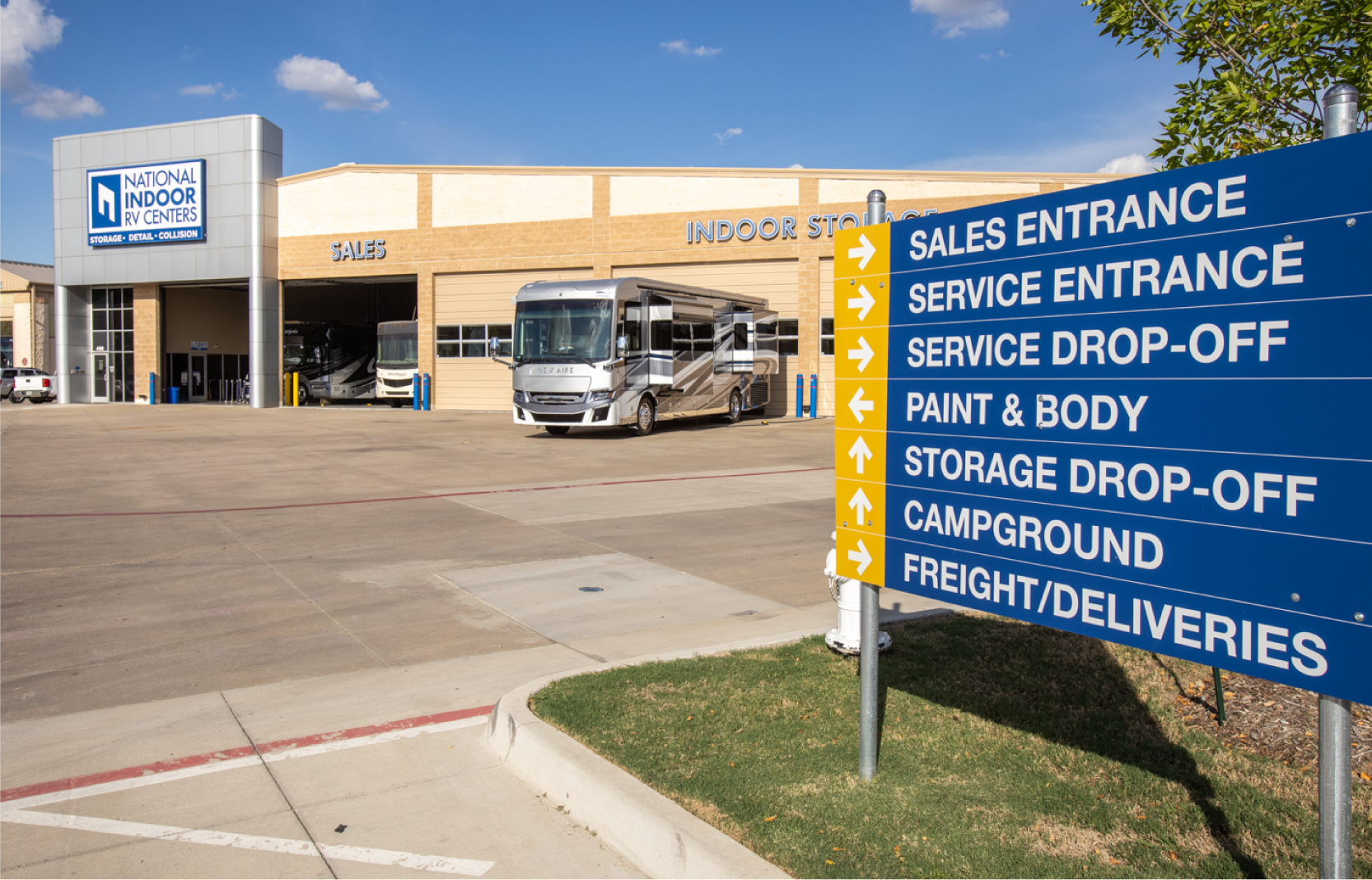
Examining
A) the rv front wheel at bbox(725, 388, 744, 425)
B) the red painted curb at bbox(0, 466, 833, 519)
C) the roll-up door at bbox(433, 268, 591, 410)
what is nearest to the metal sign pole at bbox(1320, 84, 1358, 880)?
the red painted curb at bbox(0, 466, 833, 519)

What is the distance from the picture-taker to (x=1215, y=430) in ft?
9.05

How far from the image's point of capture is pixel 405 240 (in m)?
33.7

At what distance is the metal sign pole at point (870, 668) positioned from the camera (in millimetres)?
3918

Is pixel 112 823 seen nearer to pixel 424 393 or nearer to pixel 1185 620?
pixel 1185 620

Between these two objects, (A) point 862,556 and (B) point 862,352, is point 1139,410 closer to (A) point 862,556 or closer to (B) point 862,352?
(B) point 862,352

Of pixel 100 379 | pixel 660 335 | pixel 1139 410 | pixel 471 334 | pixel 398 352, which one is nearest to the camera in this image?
pixel 1139 410

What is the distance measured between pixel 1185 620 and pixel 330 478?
13471 mm

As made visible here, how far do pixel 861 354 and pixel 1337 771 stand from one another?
215 centimetres

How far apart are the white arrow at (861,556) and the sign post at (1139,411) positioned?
1 centimetres

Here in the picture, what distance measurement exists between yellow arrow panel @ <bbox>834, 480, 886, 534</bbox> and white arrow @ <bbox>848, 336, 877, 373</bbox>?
1.61 feet

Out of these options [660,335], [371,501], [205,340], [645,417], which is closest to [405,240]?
[205,340]

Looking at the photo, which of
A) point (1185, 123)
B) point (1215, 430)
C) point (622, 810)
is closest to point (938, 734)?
point (622, 810)

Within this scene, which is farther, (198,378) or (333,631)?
(198,378)

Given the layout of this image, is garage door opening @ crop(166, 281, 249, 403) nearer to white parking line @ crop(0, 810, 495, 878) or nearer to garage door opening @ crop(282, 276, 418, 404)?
garage door opening @ crop(282, 276, 418, 404)
